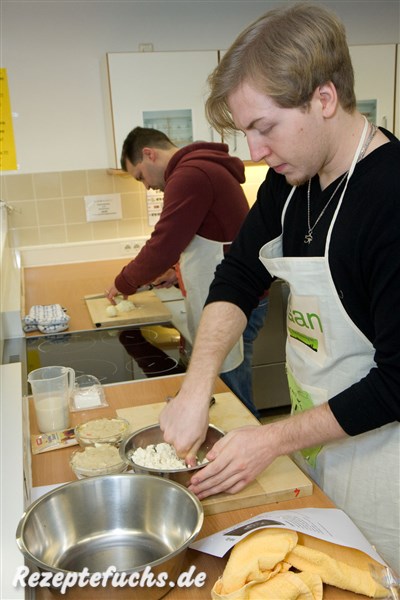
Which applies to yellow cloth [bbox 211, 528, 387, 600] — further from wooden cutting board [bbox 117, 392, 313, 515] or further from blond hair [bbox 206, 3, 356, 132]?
blond hair [bbox 206, 3, 356, 132]

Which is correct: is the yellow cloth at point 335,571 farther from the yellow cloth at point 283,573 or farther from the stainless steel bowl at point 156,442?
the stainless steel bowl at point 156,442

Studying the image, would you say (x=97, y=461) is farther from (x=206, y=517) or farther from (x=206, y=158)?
(x=206, y=158)

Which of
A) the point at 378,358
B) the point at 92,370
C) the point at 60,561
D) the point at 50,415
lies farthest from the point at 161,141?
the point at 60,561

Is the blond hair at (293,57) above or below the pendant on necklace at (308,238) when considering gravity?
above

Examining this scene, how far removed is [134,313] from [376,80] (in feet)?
6.27

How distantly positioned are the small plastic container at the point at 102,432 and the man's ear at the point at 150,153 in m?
1.40

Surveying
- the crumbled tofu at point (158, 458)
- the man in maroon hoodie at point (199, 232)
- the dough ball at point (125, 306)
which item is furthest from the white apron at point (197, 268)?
the crumbled tofu at point (158, 458)

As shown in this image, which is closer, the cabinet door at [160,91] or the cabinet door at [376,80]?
the cabinet door at [160,91]

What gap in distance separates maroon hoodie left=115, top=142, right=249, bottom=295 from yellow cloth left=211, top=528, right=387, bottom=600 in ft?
4.67

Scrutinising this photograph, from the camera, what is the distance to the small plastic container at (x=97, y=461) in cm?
112

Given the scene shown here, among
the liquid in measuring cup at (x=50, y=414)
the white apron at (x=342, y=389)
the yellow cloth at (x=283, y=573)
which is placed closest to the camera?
the yellow cloth at (x=283, y=573)

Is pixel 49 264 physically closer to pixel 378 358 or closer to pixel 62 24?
pixel 62 24

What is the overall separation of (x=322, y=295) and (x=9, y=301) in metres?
1.54

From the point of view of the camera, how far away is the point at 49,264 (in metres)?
3.36
